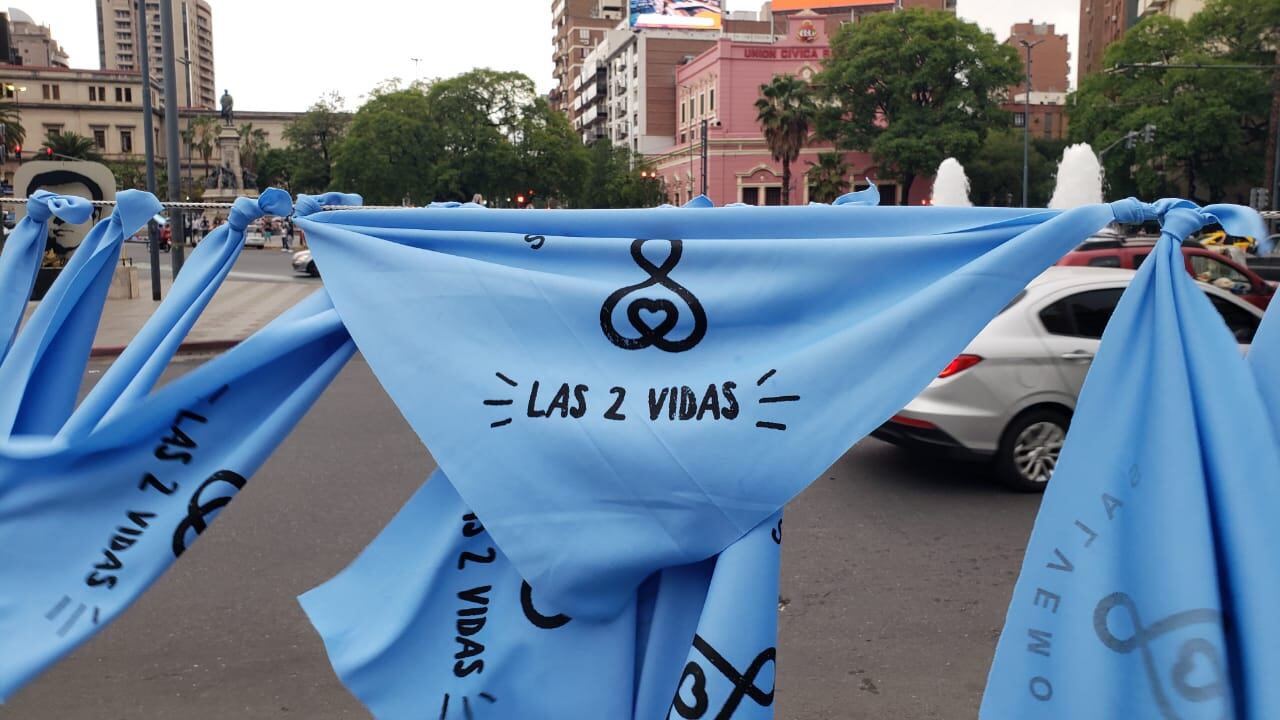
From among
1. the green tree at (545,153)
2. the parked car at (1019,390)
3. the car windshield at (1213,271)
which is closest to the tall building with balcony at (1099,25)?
the green tree at (545,153)

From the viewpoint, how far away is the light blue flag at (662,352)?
2.06 metres

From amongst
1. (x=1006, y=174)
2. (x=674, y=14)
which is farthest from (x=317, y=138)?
(x=1006, y=174)

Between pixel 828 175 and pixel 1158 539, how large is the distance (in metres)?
51.4

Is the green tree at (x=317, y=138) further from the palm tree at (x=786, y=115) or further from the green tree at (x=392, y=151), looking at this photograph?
the palm tree at (x=786, y=115)

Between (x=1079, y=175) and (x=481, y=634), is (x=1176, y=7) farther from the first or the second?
(x=481, y=634)

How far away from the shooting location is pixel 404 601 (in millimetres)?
2322

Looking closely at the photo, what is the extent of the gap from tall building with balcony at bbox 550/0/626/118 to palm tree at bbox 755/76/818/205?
2120 inches

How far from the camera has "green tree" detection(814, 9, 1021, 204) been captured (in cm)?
4988

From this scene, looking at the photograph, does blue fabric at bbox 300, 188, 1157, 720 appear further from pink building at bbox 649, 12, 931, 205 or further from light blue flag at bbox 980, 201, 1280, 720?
pink building at bbox 649, 12, 931, 205

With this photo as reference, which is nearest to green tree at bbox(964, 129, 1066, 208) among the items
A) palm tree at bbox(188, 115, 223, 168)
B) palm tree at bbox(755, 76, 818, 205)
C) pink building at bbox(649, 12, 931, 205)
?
pink building at bbox(649, 12, 931, 205)

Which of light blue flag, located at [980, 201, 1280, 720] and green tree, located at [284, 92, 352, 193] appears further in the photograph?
green tree, located at [284, 92, 352, 193]

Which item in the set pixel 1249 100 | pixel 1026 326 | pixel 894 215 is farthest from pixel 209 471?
pixel 1249 100

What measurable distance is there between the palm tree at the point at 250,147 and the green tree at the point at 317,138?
873cm

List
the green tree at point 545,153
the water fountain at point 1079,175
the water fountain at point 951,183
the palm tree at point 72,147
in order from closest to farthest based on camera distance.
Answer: the water fountain at point 1079,175 → the water fountain at point 951,183 → the green tree at point 545,153 → the palm tree at point 72,147
